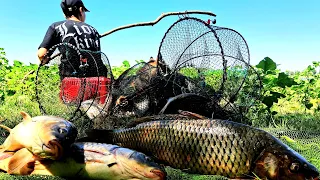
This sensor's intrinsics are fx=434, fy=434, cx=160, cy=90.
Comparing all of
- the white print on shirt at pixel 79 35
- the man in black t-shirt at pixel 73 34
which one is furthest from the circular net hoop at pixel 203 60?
the white print on shirt at pixel 79 35

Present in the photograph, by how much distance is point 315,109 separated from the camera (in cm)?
607

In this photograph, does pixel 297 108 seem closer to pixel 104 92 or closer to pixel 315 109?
pixel 315 109

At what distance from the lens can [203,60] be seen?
14.1 ft

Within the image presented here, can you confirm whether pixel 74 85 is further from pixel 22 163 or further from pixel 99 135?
pixel 22 163

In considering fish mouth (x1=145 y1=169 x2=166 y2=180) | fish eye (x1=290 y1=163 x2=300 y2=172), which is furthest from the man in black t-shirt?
fish eye (x1=290 y1=163 x2=300 y2=172)

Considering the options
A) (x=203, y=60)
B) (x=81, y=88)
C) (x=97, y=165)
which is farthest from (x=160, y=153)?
(x=203, y=60)

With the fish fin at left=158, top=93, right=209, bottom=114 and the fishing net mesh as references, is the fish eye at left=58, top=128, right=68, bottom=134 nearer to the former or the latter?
the fish fin at left=158, top=93, right=209, bottom=114

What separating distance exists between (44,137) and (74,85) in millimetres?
1940

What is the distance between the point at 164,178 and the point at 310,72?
5228 mm

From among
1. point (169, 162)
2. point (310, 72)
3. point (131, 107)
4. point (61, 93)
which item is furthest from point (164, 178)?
point (310, 72)

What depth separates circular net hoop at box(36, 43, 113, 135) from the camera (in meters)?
4.04

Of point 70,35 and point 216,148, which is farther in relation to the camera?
point 70,35

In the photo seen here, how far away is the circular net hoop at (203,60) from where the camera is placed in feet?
13.5

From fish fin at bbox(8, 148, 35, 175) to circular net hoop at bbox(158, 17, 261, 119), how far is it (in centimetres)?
185
